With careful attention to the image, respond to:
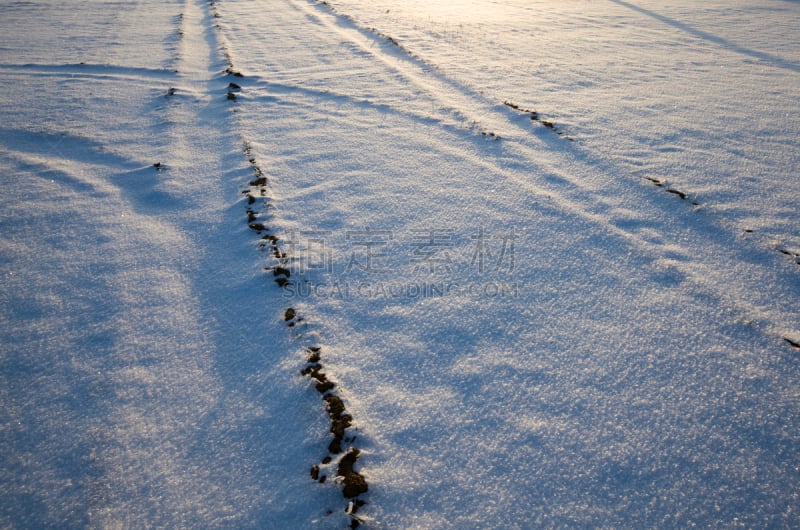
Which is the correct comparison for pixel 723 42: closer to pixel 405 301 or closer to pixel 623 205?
pixel 623 205

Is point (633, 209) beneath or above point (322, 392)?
above

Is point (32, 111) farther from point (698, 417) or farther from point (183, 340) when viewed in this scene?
point (698, 417)

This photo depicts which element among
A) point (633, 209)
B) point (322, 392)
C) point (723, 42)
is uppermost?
point (723, 42)

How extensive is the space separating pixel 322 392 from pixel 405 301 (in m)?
0.61

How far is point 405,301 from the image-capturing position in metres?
2.08

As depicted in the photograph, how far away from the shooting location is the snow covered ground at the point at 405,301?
1410 millimetres

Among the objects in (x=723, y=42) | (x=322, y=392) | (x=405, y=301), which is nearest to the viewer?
(x=322, y=392)

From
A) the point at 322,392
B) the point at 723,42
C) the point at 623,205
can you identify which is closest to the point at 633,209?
the point at 623,205

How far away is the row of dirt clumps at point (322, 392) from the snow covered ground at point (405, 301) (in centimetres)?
2

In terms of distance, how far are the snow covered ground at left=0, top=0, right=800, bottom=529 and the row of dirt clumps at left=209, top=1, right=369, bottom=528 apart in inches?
0.6

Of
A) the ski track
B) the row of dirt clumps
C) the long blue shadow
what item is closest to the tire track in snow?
the ski track

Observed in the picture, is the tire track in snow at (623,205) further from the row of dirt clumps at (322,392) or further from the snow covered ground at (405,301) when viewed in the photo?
the row of dirt clumps at (322,392)

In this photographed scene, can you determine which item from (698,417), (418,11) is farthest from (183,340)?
(418,11)

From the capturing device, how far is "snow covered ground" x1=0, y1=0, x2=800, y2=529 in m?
1.41
